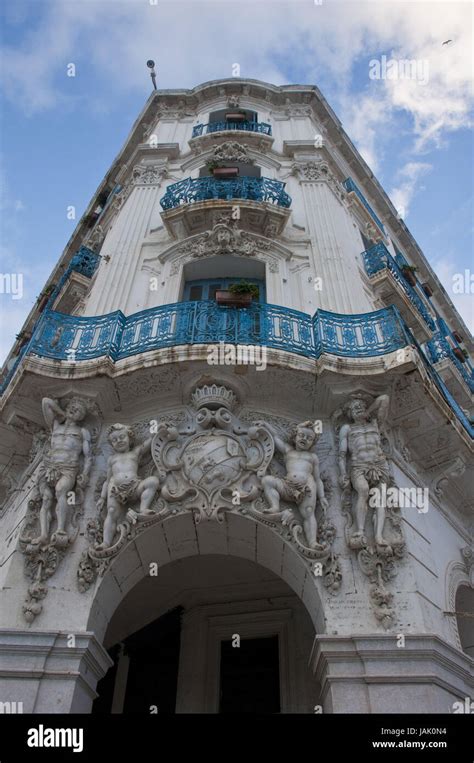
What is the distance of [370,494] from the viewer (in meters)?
7.05

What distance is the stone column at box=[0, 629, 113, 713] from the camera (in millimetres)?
5652

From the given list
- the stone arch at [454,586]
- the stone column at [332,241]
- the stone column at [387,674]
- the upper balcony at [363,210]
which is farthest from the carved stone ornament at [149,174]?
the stone column at [387,674]

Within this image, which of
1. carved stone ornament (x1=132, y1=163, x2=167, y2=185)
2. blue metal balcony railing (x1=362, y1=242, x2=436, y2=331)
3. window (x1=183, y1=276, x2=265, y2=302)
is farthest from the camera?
carved stone ornament (x1=132, y1=163, x2=167, y2=185)

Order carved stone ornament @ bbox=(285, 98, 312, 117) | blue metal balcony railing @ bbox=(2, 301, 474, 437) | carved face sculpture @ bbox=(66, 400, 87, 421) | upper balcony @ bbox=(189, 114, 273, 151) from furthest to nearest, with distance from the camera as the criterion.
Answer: carved stone ornament @ bbox=(285, 98, 312, 117) → upper balcony @ bbox=(189, 114, 273, 151) → blue metal balcony railing @ bbox=(2, 301, 474, 437) → carved face sculpture @ bbox=(66, 400, 87, 421)

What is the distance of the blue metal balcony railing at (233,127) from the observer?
51.4 feet

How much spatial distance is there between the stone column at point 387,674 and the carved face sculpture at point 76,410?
13.9 ft

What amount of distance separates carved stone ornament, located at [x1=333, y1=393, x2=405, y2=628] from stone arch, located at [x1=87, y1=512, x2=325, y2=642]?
2.29 feet

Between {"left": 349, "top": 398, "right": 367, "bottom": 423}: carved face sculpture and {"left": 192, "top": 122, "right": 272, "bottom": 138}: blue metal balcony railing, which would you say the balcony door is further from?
{"left": 192, "top": 122, "right": 272, "bottom": 138}: blue metal balcony railing

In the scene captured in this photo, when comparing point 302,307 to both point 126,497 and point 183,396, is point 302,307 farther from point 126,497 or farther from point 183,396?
point 126,497

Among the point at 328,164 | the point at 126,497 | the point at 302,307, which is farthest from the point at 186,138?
the point at 126,497

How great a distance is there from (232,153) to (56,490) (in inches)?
401

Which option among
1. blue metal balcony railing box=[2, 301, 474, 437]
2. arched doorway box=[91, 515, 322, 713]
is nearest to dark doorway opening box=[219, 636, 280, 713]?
arched doorway box=[91, 515, 322, 713]

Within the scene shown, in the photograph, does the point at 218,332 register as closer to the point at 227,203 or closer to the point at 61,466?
the point at 61,466

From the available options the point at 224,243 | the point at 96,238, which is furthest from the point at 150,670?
the point at 96,238
